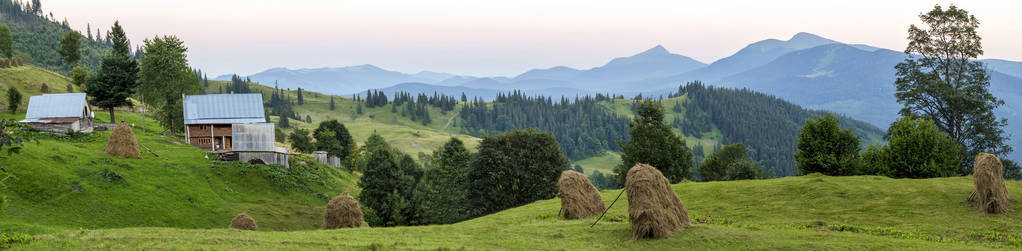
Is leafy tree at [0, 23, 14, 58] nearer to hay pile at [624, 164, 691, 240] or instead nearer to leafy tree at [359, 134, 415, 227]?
leafy tree at [359, 134, 415, 227]

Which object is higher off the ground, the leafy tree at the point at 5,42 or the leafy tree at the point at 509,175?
the leafy tree at the point at 5,42

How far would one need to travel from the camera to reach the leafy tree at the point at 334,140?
97812 mm

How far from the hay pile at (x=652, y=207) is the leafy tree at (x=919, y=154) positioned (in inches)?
1052

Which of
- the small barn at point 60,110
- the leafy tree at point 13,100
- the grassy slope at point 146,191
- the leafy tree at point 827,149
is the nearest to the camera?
the grassy slope at point 146,191

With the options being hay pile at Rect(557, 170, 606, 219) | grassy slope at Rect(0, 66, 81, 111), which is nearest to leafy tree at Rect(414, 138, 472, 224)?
hay pile at Rect(557, 170, 606, 219)

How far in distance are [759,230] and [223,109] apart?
212ft

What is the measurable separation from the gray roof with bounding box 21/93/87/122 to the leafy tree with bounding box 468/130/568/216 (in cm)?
4814

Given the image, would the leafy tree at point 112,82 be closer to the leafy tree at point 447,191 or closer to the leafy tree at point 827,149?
the leafy tree at point 447,191

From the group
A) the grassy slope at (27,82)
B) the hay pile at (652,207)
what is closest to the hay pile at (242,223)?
the hay pile at (652,207)

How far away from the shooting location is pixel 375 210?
52562 mm

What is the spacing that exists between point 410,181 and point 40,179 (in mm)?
28321

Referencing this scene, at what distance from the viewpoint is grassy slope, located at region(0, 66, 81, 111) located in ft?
317

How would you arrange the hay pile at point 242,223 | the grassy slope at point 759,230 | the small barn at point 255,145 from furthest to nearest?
the small barn at point 255,145, the hay pile at point 242,223, the grassy slope at point 759,230

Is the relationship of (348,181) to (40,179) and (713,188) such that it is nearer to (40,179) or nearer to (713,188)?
(40,179)
